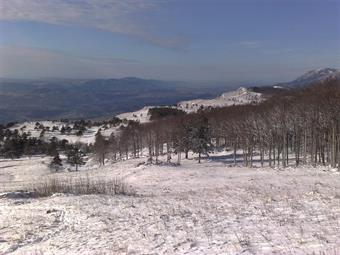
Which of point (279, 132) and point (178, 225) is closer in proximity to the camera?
point (178, 225)

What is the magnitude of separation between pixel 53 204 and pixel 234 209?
9041 millimetres

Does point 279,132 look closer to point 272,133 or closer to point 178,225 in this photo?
point 272,133

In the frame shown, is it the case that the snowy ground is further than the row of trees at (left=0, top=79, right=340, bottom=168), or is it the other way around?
the row of trees at (left=0, top=79, right=340, bottom=168)

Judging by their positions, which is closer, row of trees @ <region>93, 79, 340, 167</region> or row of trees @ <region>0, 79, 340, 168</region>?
row of trees @ <region>93, 79, 340, 167</region>

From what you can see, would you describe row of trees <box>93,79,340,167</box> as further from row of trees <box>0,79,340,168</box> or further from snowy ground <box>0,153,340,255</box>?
snowy ground <box>0,153,340,255</box>

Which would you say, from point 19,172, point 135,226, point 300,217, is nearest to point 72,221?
point 135,226

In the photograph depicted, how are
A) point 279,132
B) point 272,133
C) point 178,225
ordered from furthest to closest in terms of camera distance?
point 279,132
point 272,133
point 178,225

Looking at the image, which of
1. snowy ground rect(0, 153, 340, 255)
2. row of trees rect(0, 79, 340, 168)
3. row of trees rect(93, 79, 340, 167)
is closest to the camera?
snowy ground rect(0, 153, 340, 255)

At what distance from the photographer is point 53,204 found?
22047 mm

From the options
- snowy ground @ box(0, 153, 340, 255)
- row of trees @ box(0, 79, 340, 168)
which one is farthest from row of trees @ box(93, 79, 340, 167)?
snowy ground @ box(0, 153, 340, 255)

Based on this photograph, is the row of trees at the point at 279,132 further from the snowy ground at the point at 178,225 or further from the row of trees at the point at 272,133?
the snowy ground at the point at 178,225

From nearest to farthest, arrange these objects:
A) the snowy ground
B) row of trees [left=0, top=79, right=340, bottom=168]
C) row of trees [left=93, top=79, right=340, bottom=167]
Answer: the snowy ground, row of trees [left=93, top=79, right=340, bottom=167], row of trees [left=0, top=79, right=340, bottom=168]

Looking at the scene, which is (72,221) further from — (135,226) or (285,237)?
(285,237)

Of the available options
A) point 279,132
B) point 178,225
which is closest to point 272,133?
point 279,132
